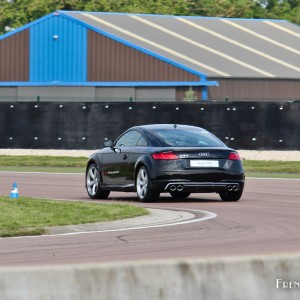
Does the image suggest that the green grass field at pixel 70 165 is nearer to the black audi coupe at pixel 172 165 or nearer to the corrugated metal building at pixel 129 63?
the black audi coupe at pixel 172 165

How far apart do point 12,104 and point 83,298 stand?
1332 inches

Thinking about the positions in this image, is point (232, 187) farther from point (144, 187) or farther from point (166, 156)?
point (144, 187)

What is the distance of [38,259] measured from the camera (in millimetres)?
11703

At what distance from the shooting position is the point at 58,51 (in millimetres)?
56500

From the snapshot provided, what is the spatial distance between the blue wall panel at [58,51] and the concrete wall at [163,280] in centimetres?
4941

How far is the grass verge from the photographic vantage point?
48.1ft

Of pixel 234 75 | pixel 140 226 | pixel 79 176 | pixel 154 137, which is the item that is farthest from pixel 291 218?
pixel 234 75

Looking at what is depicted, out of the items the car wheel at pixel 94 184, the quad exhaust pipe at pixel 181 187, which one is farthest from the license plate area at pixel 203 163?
the car wheel at pixel 94 184

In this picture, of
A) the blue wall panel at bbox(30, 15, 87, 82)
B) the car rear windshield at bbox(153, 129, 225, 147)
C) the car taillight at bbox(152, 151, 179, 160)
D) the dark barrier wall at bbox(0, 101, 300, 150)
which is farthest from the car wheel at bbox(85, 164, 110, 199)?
the blue wall panel at bbox(30, 15, 87, 82)

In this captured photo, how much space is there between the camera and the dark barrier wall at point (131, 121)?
121 feet

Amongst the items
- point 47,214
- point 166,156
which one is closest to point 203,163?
point 166,156

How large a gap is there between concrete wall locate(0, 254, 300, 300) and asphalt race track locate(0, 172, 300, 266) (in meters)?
5.32

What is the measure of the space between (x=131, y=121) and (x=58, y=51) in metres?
18.5

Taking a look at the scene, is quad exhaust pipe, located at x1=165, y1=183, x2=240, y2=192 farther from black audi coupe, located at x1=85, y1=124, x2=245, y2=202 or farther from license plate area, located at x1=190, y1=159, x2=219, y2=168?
license plate area, located at x1=190, y1=159, x2=219, y2=168
